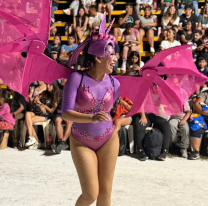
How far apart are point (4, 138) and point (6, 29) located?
3.43 m

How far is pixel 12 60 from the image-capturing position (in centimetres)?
262

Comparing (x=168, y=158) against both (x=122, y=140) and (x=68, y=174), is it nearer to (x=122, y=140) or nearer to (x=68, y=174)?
(x=122, y=140)

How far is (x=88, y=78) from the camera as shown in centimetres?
238

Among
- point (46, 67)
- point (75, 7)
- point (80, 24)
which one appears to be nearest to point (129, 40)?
point (80, 24)

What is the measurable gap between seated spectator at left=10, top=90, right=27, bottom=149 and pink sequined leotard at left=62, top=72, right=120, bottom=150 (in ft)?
11.4

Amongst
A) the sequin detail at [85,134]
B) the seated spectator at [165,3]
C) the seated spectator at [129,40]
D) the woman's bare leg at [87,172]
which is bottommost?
the woman's bare leg at [87,172]

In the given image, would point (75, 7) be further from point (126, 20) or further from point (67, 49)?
point (67, 49)

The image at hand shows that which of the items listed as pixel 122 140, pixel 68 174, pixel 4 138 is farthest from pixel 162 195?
pixel 4 138

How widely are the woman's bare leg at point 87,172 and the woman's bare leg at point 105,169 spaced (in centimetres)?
6

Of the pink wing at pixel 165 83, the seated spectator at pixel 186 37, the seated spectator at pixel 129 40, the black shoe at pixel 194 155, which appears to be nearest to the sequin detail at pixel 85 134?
the pink wing at pixel 165 83

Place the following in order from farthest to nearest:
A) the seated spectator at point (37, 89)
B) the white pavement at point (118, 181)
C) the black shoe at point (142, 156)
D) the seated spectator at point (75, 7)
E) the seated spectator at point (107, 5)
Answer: the seated spectator at point (75, 7) → the seated spectator at point (107, 5) → the seated spectator at point (37, 89) → the black shoe at point (142, 156) → the white pavement at point (118, 181)

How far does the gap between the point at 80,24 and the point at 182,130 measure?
12.7 feet

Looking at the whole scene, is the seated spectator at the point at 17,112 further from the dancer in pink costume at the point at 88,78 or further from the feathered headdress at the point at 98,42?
the feathered headdress at the point at 98,42

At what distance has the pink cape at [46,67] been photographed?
248 centimetres
